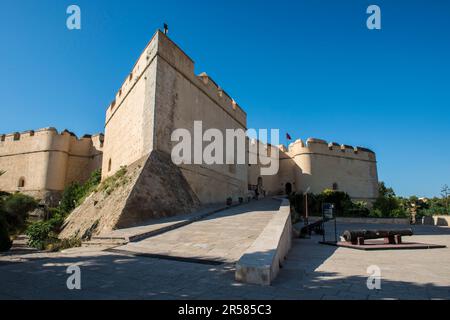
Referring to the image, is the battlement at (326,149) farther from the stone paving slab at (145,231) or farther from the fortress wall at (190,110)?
the stone paving slab at (145,231)

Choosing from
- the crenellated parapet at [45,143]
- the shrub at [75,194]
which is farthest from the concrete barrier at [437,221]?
the crenellated parapet at [45,143]

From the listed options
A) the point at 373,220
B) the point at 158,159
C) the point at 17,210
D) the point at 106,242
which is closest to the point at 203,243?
the point at 106,242

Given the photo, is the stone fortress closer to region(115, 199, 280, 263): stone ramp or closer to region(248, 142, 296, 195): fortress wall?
region(248, 142, 296, 195): fortress wall

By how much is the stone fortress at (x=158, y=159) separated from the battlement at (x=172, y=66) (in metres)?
0.06

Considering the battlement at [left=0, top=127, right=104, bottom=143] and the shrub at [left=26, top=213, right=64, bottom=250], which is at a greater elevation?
the battlement at [left=0, top=127, right=104, bottom=143]

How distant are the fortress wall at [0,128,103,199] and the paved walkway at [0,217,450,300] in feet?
73.6

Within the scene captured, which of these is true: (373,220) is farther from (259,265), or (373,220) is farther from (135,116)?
(259,265)

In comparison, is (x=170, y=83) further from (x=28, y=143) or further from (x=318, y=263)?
(x=28, y=143)

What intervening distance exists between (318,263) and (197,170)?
1068 cm

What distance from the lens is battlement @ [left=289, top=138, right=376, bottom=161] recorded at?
100 feet

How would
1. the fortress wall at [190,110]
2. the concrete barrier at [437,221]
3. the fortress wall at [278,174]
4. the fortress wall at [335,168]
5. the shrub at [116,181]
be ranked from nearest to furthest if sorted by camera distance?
the shrub at [116,181]
the fortress wall at [190,110]
the concrete barrier at [437,221]
the fortress wall at [335,168]
the fortress wall at [278,174]

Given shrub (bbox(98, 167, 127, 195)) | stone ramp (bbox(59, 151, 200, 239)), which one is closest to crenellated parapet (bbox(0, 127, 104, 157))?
shrub (bbox(98, 167, 127, 195))

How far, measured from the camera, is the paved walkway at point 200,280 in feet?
10.5

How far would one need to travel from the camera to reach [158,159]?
1245 cm
